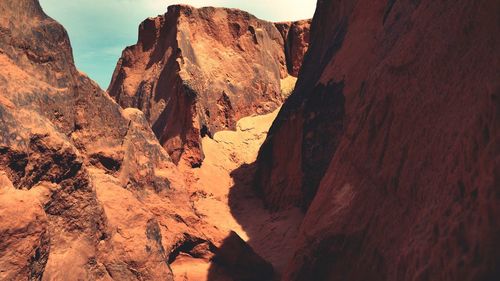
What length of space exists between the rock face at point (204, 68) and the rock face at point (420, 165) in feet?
31.4

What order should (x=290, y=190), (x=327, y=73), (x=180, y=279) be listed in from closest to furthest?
(x=180, y=279) < (x=327, y=73) < (x=290, y=190)

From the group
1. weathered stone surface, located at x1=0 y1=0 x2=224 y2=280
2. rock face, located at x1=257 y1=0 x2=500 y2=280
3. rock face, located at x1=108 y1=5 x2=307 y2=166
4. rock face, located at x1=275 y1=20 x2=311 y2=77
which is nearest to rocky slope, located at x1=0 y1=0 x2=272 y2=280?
weathered stone surface, located at x1=0 y1=0 x2=224 y2=280

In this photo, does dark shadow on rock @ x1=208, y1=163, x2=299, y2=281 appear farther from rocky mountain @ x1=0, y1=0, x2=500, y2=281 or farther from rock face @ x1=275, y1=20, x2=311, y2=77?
rock face @ x1=275, y1=20, x2=311, y2=77

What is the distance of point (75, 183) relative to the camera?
6004mm

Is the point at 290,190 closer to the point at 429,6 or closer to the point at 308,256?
the point at 308,256

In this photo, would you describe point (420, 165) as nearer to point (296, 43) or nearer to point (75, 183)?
point (75, 183)

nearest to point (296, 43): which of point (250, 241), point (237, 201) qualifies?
point (237, 201)

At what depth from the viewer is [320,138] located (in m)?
11.1

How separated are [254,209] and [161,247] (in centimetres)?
664

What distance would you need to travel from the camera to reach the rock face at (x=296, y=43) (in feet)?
81.4

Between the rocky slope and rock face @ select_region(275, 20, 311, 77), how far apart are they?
54.7 ft

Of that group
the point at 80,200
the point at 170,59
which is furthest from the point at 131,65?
the point at 80,200

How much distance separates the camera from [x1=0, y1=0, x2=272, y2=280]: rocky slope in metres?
5.03

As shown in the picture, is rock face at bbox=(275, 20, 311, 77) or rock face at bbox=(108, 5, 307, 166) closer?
rock face at bbox=(108, 5, 307, 166)
